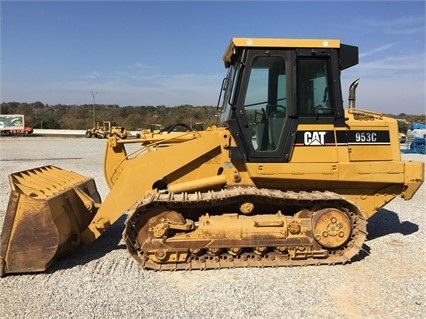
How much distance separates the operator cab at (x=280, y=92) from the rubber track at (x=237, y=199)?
1.78 feet

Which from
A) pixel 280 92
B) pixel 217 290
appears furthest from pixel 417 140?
pixel 217 290

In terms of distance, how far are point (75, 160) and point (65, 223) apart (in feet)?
43.4

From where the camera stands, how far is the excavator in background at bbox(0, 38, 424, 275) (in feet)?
17.9

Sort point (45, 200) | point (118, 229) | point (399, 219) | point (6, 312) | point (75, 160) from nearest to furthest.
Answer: point (6, 312), point (45, 200), point (118, 229), point (399, 219), point (75, 160)

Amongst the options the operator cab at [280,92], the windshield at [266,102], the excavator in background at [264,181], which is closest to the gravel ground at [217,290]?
the excavator in background at [264,181]

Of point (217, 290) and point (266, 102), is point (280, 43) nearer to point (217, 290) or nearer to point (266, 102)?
point (266, 102)

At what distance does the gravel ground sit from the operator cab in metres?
1.67

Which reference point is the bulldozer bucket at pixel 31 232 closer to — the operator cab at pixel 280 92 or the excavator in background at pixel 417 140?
the operator cab at pixel 280 92

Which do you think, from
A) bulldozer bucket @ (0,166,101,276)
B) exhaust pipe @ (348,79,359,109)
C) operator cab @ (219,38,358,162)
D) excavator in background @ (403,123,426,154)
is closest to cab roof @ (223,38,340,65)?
operator cab @ (219,38,358,162)

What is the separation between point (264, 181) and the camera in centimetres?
589

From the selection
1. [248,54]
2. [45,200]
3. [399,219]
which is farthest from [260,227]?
[399,219]

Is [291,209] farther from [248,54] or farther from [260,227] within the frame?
[248,54]

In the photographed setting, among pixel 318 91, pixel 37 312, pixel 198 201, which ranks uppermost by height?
pixel 318 91

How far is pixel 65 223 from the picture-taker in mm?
5465
